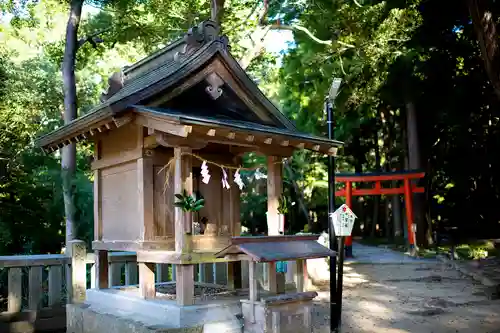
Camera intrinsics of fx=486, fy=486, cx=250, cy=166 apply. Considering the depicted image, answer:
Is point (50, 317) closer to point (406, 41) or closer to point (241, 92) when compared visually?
point (241, 92)

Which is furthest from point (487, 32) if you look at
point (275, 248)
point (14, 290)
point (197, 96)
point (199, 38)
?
point (14, 290)

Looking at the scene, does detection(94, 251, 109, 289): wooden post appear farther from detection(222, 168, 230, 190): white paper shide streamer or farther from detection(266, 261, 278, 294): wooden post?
detection(266, 261, 278, 294): wooden post

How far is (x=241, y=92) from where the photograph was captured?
25.6ft

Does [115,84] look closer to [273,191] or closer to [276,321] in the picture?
[273,191]

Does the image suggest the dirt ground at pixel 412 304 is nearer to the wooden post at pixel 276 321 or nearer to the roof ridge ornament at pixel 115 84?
the wooden post at pixel 276 321

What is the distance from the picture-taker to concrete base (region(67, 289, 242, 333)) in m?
6.39

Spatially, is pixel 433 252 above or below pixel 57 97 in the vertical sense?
below

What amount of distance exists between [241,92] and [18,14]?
10416mm

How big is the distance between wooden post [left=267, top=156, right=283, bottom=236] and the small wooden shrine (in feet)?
0.05

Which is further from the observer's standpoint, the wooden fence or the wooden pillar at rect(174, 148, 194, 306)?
the wooden fence

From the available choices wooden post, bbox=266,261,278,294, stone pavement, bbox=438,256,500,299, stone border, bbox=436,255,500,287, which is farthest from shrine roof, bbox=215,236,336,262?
stone border, bbox=436,255,500,287

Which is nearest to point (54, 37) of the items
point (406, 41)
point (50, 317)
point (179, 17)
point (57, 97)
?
point (57, 97)

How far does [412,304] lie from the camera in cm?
1106

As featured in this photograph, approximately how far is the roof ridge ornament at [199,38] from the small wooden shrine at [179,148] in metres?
0.02
